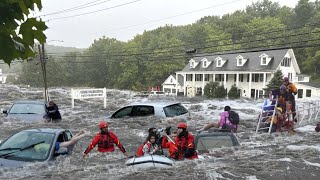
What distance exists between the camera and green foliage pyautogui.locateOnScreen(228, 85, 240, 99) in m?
48.4

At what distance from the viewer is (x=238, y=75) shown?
5178 cm

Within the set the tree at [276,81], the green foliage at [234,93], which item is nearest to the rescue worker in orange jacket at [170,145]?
the tree at [276,81]

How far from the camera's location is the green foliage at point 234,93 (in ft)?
159

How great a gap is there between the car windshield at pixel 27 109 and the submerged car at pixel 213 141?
26.1ft

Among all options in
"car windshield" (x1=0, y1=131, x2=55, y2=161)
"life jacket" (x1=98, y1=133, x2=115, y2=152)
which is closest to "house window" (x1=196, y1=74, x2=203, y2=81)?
"life jacket" (x1=98, y1=133, x2=115, y2=152)

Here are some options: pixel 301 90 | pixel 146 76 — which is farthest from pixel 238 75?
pixel 146 76

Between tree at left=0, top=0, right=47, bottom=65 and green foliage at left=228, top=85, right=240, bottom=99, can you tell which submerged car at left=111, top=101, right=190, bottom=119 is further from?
green foliage at left=228, top=85, right=240, bottom=99

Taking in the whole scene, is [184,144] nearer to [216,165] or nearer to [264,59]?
[216,165]

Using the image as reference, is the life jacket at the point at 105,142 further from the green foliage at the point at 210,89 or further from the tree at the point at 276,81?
the green foliage at the point at 210,89

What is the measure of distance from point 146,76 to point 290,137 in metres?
65.8

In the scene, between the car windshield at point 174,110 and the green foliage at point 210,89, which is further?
the green foliage at point 210,89

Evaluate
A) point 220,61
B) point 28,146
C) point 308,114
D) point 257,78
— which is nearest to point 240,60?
point 220,61

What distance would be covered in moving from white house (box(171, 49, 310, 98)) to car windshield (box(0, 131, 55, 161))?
4196 cm

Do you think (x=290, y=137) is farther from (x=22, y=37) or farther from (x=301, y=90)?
(x=301, y=90)
